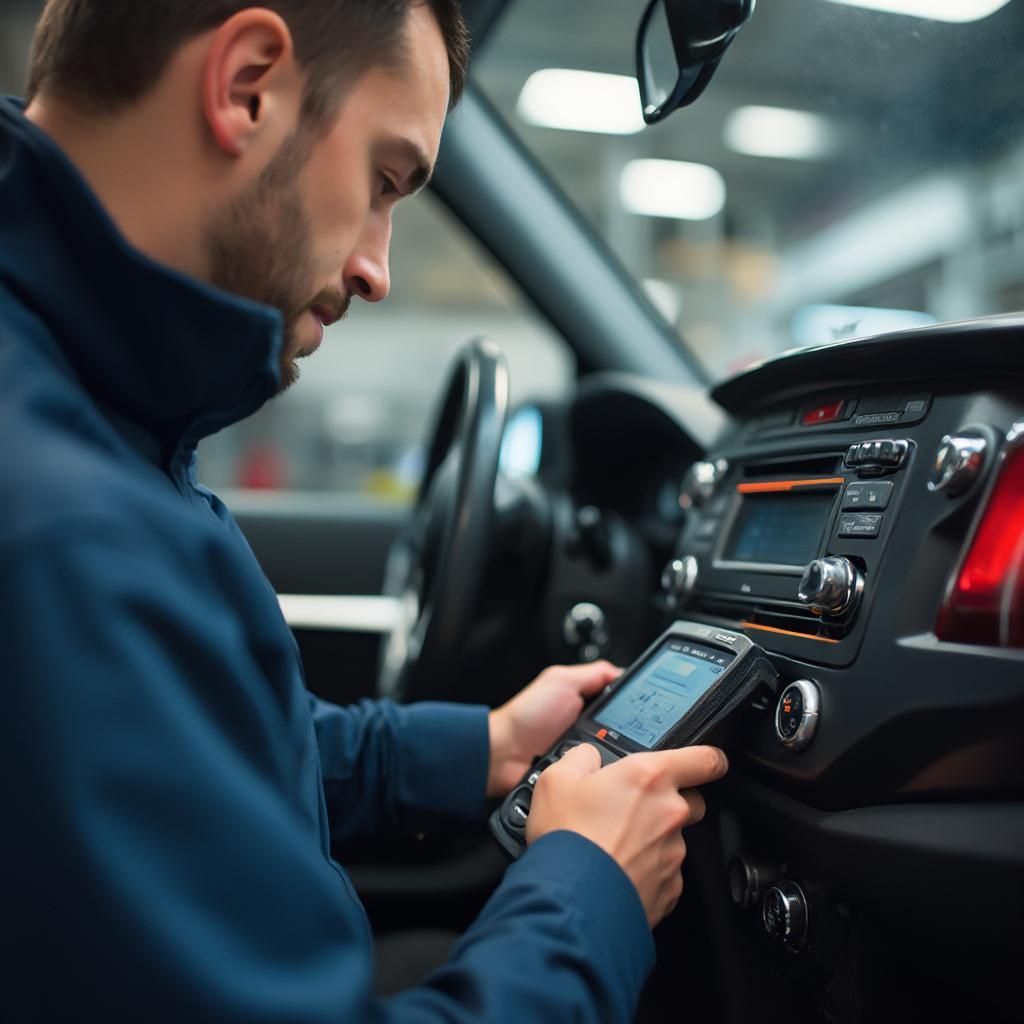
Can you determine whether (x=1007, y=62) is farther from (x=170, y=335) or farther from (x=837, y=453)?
(x=170, y=335)

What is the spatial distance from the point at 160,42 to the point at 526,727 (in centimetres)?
66

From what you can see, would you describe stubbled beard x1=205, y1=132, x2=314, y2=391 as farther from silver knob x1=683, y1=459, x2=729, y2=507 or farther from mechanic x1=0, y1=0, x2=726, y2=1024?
silver knob x1=683, y1=459, x2=729, y2=507

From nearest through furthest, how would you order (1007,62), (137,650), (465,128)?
(137,650) < (1007,62) < (465,128)

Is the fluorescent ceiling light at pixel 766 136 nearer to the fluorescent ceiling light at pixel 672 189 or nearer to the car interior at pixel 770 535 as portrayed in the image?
the fluorescent ceiling light at pixel 672 189

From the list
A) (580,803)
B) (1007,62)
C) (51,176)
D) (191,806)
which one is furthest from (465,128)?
(191,806)

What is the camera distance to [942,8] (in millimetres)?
941

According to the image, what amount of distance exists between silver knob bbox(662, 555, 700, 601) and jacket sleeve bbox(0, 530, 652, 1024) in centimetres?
56

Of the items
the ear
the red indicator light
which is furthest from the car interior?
the ear

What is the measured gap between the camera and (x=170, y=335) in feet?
1.81

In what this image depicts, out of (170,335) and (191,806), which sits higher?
(170,335)

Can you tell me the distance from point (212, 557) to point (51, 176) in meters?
0.23

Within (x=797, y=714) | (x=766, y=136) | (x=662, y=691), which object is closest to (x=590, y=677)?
(x=662, y=691)

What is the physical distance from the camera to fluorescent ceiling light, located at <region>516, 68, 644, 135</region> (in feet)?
8.08

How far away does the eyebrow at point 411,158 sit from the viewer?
2.21 feet
